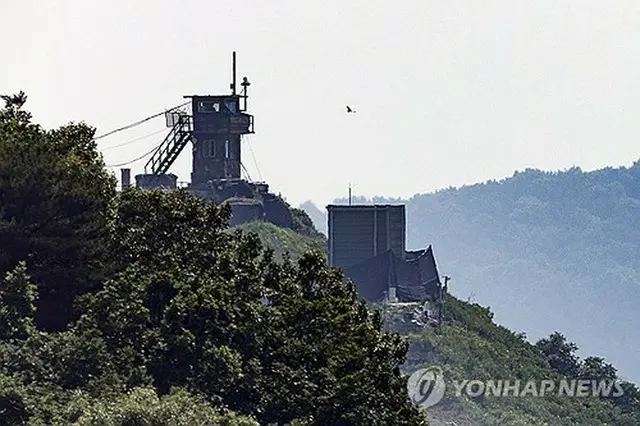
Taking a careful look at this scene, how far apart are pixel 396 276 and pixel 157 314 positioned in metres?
81.3

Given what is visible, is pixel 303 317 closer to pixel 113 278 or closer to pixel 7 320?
pixel 113 278

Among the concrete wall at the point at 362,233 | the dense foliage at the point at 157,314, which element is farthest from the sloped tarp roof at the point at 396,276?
the dense foliage at the point at 157,314

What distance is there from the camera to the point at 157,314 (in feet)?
143

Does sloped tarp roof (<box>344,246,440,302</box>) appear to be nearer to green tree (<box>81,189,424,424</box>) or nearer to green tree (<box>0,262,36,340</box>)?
green tree (<box>81,189,424,424</box>)

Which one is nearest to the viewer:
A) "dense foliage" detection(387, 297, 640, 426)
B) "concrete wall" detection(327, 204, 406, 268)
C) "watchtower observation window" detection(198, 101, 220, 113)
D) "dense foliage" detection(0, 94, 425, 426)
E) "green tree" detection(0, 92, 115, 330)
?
"dense foliage" detection(0, 94, 425, 426)

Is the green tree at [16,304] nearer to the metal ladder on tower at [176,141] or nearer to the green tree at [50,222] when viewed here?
the green tree at [50,222]

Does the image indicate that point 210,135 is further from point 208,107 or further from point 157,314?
point 157,314

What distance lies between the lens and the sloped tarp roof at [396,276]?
399ft

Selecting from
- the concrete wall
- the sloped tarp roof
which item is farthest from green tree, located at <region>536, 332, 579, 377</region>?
the concrete wall

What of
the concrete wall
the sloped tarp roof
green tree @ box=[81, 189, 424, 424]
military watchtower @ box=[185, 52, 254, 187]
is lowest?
green tree @ box=[81, 189, 424, 424]

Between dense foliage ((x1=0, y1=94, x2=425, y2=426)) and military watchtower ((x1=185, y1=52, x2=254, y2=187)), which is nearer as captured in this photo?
dense foliage ((x1=0, y1=94, x2=425, y2=426))

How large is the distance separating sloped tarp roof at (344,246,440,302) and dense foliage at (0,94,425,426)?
72.0m

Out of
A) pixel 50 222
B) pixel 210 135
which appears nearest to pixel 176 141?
pixel 210 135

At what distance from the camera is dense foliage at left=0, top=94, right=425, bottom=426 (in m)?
40.5
